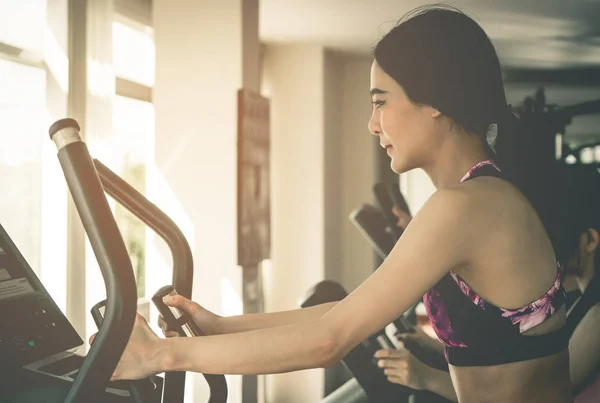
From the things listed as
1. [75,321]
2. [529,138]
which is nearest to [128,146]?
[75,321]

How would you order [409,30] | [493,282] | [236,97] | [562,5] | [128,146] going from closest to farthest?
[493,282] < [409,30] < [236,97] < [128,146] < [562,5]

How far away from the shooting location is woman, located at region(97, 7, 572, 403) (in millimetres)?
934

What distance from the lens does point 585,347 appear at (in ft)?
5.95

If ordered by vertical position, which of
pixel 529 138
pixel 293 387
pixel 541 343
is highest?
pixel 529 138

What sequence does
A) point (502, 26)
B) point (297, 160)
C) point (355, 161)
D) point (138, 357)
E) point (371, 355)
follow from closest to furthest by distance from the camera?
point (138, 357)
point (371, 355)
point (502, 26)
point (297, 160)
point (355, 161)

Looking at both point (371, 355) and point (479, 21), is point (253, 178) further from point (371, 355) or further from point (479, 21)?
point (479, 21)

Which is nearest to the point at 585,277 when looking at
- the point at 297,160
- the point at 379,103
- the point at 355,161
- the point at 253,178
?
the point at 379,103

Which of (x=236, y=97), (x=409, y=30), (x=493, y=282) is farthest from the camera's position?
(x=236, y=97)

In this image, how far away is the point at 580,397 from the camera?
6.48ft

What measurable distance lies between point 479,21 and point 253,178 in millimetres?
2521

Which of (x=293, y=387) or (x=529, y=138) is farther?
(x=293, y=387)

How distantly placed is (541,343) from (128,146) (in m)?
3.28

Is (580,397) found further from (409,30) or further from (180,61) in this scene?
(180,61)

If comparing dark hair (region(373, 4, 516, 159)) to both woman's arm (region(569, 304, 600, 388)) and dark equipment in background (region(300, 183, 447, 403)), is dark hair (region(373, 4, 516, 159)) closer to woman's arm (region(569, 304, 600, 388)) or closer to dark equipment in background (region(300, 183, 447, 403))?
woman's arm (region(569, 304, 600, 388))
